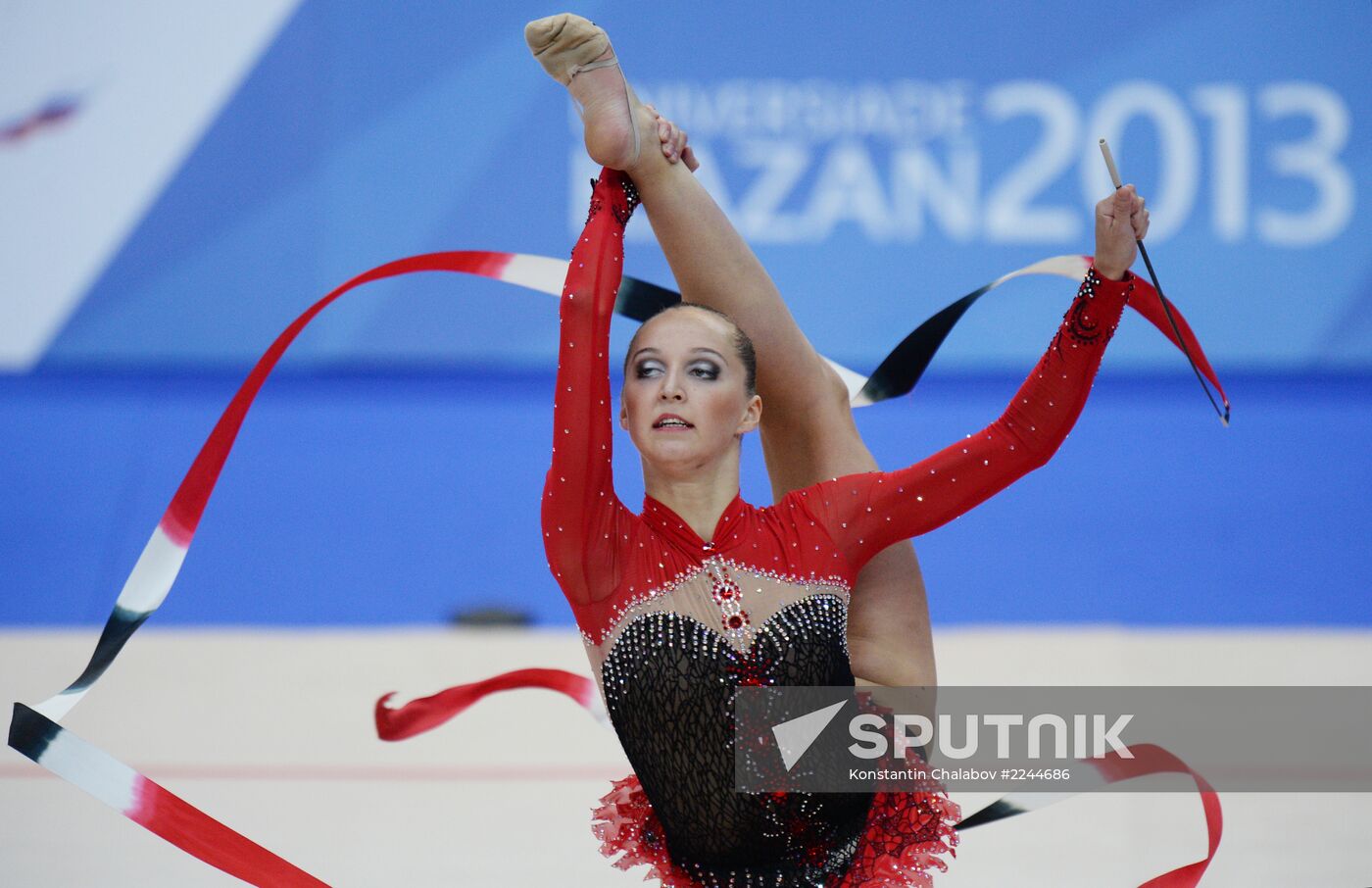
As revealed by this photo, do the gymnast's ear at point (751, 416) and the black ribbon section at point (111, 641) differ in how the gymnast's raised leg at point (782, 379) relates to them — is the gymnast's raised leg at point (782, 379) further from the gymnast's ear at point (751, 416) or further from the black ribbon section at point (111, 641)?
the black ribbon section at point (111, 641)

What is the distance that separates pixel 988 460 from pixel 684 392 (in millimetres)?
359

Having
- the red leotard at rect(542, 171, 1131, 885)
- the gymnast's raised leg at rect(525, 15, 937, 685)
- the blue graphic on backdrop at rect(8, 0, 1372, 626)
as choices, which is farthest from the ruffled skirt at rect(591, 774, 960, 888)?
the blue graphic on backdrop at rect(8, 0, 1372, 626)

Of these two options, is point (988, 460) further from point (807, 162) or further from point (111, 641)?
point (807, 162)

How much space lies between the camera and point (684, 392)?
1706 mm

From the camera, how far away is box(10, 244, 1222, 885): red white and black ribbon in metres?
1.87

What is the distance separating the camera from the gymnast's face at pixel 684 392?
1.71 m

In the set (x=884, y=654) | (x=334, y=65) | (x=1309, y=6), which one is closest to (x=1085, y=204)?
(x=1309, y=6)

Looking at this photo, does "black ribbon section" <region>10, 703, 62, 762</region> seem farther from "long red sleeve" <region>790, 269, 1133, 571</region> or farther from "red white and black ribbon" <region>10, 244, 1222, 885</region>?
"long red sleeve" <region>790, 269, 1133, 571</region>

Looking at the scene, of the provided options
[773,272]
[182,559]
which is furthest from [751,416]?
[773,272]

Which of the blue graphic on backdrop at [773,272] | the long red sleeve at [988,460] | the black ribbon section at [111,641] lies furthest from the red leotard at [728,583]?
the blue graphic on backdrop at [773,272]

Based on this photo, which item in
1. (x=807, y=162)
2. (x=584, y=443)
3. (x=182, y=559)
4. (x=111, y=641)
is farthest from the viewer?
(x=807, y=162)

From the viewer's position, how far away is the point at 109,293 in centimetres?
433

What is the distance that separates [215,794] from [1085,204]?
283cm

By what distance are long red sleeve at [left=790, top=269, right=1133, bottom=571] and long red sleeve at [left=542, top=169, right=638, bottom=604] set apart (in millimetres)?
264
